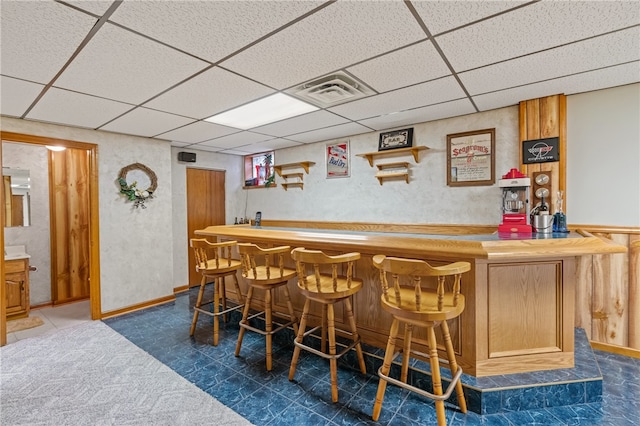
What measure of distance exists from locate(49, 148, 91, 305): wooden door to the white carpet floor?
161cm

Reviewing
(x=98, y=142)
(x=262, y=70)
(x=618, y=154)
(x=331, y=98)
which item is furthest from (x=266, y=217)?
(x=618, y=154)

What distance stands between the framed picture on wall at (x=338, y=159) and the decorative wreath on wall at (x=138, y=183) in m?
2.58

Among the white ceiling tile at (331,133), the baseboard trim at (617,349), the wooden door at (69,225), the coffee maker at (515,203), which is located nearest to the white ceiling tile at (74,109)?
the wooden door at (69,225)

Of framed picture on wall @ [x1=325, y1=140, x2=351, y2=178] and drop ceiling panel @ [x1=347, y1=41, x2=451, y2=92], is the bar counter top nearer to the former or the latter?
drop ceiling panel @ [x1=347, y1=41, x2=451, y2=92]

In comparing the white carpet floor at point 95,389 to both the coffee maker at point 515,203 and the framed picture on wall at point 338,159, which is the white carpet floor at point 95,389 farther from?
the framed picture on wall at point 338,159

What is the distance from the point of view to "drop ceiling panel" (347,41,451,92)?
6.62 ft

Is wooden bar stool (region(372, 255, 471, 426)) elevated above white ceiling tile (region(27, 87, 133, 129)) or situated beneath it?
situated beneath

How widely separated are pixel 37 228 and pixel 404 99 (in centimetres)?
532

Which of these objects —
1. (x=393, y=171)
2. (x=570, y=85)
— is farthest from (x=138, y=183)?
(x=570, y=85)

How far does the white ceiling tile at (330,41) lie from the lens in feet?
5.19

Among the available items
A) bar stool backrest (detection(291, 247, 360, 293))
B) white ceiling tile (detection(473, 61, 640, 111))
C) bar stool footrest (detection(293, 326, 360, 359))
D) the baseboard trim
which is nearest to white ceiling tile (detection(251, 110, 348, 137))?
white ceiling tile (detection(473, 61, 640, 111))

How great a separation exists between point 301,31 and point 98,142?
3447mm

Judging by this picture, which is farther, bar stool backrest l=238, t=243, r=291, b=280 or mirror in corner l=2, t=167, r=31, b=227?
mirror in corner l=2, t=167, r=31, b=227

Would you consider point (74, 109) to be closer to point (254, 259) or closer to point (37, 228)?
point (254, 259)
